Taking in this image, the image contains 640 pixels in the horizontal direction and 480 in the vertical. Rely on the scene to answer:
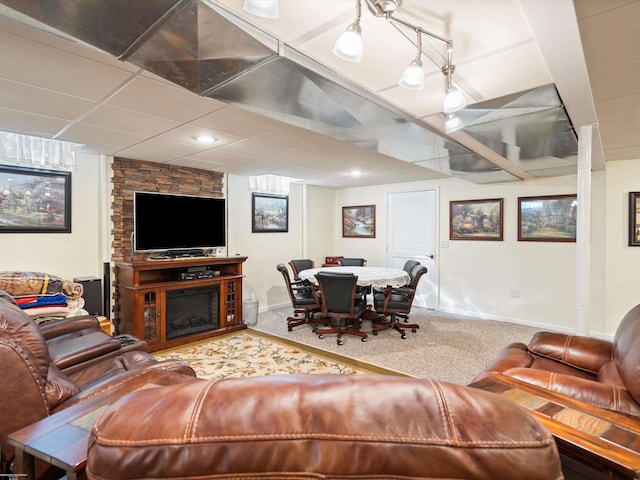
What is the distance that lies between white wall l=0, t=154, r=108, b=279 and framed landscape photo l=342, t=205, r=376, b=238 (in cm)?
442

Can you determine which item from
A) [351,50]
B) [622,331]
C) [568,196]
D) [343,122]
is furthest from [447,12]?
[568,196]

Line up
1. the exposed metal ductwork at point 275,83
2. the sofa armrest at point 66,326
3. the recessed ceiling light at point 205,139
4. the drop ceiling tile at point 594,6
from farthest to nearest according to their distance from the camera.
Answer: the recessed ceiling light at point 205,139, the sofa armrest at point 66,326, the drop ceiling tile at point 594,6, the exposed metal ductwork at point 275,83

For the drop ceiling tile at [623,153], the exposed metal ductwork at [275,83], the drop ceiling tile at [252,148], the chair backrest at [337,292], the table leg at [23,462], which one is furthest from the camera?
the chair backrest at [337,292]

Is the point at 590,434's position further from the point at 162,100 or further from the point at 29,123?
the point at 29,123

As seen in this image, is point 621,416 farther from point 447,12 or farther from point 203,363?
point 203,363

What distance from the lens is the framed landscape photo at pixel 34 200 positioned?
129 inches

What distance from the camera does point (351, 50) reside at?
119 cm

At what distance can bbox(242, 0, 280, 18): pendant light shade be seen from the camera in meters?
1.02

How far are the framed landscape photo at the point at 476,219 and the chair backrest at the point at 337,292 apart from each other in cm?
256

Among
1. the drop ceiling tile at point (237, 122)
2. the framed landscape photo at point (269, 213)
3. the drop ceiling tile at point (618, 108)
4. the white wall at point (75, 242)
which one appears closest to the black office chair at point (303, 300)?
the framed landscape photo at point (269, 213)

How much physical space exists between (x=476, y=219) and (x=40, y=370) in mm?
5470

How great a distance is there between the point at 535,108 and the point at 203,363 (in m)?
3.64

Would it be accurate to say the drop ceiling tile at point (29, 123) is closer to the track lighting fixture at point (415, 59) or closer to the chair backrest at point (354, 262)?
the track lighting fixture at point (415, 59)

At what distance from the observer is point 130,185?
13.4 ft
